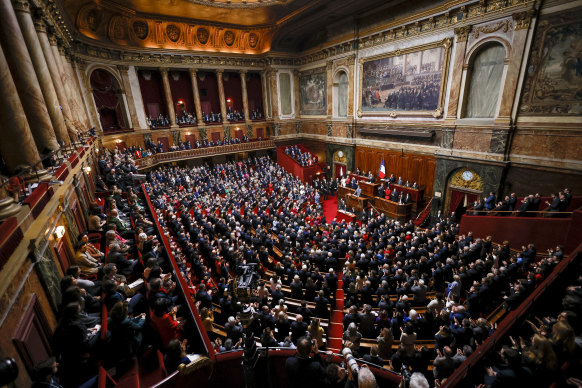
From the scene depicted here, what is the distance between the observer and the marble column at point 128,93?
59.4 feet

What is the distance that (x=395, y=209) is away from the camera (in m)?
13.8

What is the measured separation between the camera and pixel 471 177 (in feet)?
40.5

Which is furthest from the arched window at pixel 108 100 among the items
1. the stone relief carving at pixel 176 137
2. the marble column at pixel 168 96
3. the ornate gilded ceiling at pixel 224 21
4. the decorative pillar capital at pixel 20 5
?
the decorative pillar capital at pixel 20 5

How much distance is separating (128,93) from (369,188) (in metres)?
17.5

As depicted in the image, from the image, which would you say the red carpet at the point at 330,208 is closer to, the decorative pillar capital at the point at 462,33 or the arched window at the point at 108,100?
the decorative pillar capital at the point at 462,33

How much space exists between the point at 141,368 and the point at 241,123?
73.6ft

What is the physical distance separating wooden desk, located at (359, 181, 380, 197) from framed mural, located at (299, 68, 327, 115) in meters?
8.16

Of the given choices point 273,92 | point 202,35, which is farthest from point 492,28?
point 202,35

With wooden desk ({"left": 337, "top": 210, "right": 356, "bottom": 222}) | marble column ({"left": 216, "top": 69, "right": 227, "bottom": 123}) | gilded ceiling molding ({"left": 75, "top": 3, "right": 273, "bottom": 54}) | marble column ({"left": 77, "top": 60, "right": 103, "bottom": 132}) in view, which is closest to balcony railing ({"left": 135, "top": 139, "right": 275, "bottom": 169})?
marble column ({"left": 216, "top": 69, "right": 227, "bottom": 123})

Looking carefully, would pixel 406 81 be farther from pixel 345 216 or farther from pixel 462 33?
pixel 345 216

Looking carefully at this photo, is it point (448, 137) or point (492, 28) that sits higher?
point (492, 28)

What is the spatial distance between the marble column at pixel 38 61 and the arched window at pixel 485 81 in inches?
619

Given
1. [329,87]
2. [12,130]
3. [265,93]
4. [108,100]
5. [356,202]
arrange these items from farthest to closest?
[265,93] → [329,87] → [108,100] → [356,202] → [12,130]

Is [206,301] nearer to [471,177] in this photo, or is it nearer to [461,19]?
[471,177]
